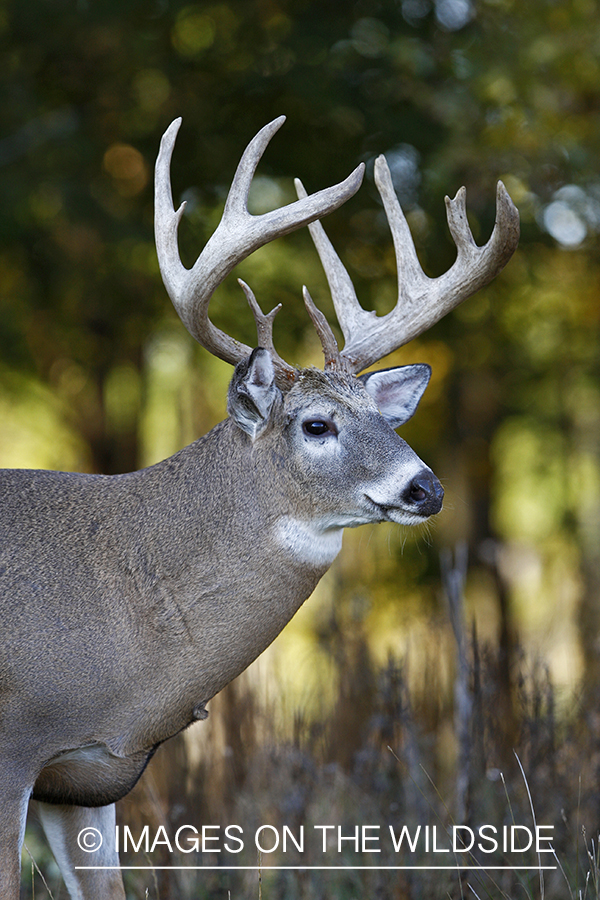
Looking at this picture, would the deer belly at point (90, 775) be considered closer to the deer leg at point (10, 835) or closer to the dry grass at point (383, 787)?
the deer leg at point (10, 835)

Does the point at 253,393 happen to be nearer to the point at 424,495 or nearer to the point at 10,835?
the point at 424,495

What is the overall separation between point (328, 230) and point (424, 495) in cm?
504

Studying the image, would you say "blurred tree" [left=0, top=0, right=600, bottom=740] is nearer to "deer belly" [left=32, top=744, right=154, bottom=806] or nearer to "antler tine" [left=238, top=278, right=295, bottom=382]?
"antler tine" [left=238, top=278, right=295, bottom=382]

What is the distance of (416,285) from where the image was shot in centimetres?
398

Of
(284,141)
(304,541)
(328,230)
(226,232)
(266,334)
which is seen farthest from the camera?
(328,230)

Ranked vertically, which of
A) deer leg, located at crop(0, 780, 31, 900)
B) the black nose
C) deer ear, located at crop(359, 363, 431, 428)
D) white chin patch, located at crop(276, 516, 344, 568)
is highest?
deer ear, located at crop(359, 363, 431, 428)

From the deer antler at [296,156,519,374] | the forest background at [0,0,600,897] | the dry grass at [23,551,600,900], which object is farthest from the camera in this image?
the forest background at [0,0,600,897]

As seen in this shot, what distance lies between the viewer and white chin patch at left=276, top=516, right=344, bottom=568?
3.28 meters

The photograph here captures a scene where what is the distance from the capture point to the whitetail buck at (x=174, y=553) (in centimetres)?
305

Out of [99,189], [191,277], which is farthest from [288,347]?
[191,277]

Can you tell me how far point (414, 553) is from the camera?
11.4 metres

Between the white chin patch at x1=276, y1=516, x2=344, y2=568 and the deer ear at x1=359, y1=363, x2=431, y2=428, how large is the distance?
28.9 inches

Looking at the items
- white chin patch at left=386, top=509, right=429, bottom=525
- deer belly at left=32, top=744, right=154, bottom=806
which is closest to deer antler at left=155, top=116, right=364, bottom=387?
white chin patch at left=386, top=509, right=429, bottom=525

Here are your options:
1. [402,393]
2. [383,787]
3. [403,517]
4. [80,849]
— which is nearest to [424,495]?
[403,517]
